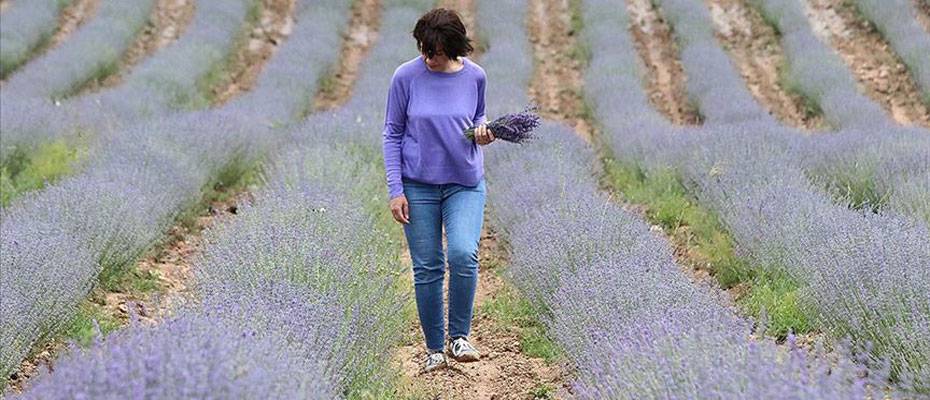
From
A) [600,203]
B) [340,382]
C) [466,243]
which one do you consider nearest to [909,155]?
[600,203]

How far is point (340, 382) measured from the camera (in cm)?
284

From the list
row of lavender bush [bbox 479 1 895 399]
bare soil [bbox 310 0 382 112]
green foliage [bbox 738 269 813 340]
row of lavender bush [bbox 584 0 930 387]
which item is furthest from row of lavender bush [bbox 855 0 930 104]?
green foliage [bbox 738 269 813 340]

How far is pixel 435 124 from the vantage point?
141 inches

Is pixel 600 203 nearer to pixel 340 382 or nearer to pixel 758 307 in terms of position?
pixel 758 307

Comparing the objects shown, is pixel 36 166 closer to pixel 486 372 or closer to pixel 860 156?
pixel 486 372

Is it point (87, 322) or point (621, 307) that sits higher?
point (621, 307)

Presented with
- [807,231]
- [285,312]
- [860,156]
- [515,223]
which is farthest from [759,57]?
[285,312]

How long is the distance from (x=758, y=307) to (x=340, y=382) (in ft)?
6.15

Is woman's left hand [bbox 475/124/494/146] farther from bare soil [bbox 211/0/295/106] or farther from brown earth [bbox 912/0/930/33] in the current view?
brown earth [bbox 912/0/930/33]

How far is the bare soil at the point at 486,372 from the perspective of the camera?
3641 millimetres

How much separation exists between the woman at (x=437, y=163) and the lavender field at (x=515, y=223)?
217 millimetres

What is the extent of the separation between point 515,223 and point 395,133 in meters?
1.42

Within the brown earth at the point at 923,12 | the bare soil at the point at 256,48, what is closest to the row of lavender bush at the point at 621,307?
the bare soil at the point at 256,48

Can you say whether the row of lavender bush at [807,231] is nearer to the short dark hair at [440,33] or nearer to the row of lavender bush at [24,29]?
the short dark hair at [440,33]
